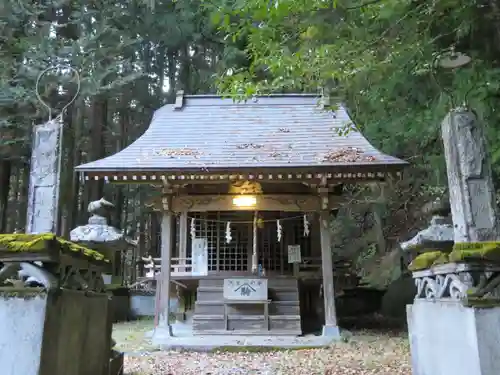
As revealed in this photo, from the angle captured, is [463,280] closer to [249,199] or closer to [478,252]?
[478,252]

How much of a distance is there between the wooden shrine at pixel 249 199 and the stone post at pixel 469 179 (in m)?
4.44

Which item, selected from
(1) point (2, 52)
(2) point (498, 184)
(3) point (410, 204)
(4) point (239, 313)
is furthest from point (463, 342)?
(1) point (2, 52)

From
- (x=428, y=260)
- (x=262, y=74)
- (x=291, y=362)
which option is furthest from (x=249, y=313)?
(x=262, y=74)

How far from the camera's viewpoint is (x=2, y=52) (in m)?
13.0

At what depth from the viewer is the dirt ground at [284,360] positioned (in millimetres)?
6816

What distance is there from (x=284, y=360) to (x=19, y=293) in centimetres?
556

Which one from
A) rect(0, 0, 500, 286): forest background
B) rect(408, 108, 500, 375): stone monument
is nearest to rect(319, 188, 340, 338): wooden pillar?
rect(0, 0, 500, 286): forest background

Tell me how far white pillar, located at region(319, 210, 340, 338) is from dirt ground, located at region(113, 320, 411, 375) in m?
0.40

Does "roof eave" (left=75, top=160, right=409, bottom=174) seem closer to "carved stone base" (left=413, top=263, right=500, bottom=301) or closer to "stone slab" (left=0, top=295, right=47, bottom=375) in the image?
"carved stone base" (left=413, top=263, right=500, bottom=301)

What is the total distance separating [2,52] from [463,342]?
45.6ft

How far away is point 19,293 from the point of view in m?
3.35

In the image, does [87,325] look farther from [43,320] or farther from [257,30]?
[257,30]

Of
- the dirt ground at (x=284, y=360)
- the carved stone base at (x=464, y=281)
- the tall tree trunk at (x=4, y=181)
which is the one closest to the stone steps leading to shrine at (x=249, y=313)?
the dirt ground at (x=284, y=360)

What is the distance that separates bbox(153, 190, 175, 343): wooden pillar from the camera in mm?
9672
